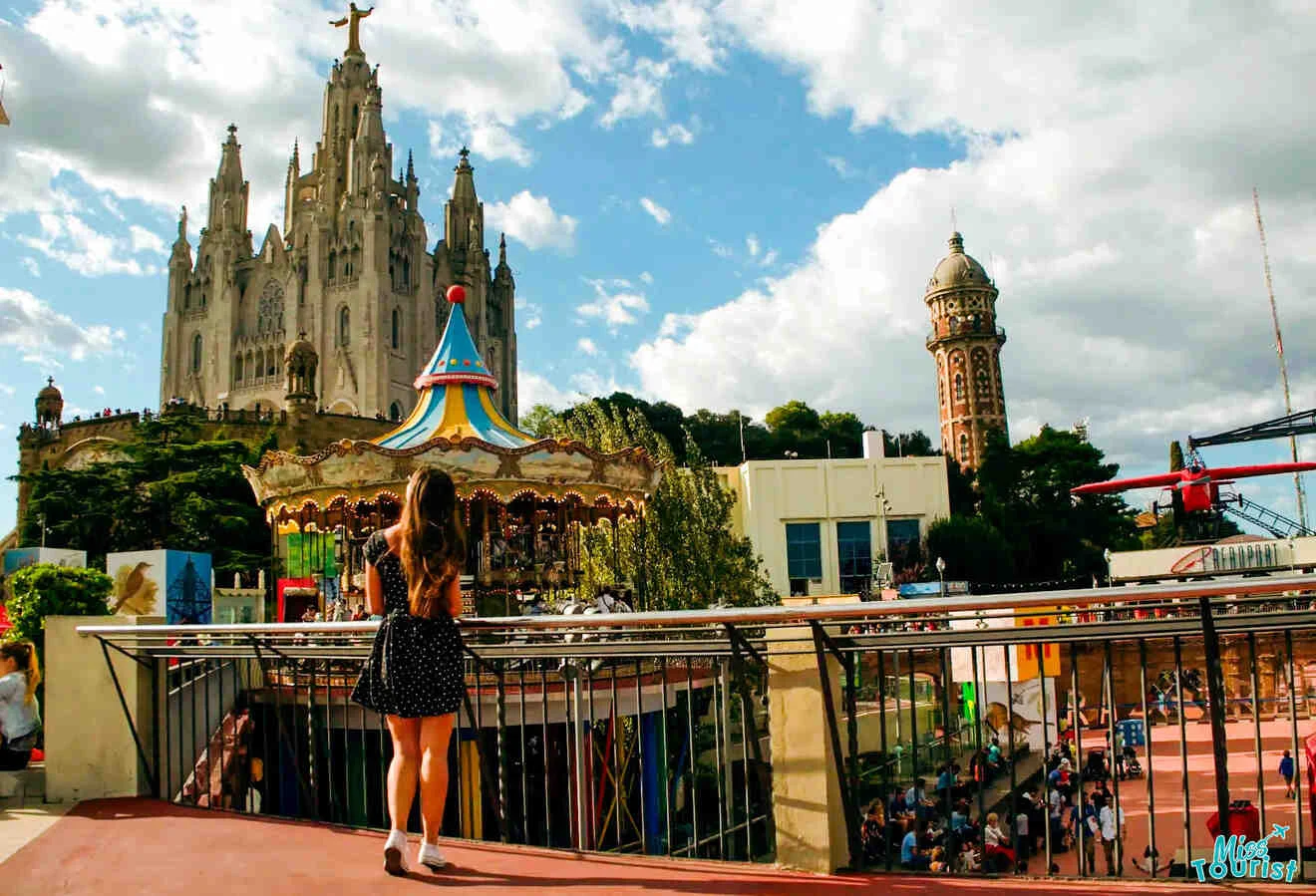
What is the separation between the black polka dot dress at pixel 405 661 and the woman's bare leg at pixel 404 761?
0.27 ft

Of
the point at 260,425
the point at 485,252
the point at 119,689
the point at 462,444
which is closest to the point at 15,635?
the point at 462,444

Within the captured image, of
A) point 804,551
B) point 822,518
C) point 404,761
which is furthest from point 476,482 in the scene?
point 822,518

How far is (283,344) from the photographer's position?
8412 centimetres

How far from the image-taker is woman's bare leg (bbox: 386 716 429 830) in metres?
4.91

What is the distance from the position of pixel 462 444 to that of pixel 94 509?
118 feet

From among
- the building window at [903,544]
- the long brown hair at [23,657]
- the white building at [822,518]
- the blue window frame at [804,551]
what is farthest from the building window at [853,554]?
the long brown hair at [23,657]

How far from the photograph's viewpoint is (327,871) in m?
4.92

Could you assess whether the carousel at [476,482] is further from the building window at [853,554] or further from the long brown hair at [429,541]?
the building window at [853,554]

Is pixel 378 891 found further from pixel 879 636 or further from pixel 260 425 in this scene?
pixel 260 425

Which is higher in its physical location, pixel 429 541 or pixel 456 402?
pixel 456 402

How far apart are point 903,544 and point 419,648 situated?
45.5 metres

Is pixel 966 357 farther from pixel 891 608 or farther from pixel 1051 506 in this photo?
pixel 891 608

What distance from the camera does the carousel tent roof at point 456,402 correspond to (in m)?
17.9

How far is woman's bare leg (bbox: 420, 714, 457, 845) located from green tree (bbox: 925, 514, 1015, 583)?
44.8 m
